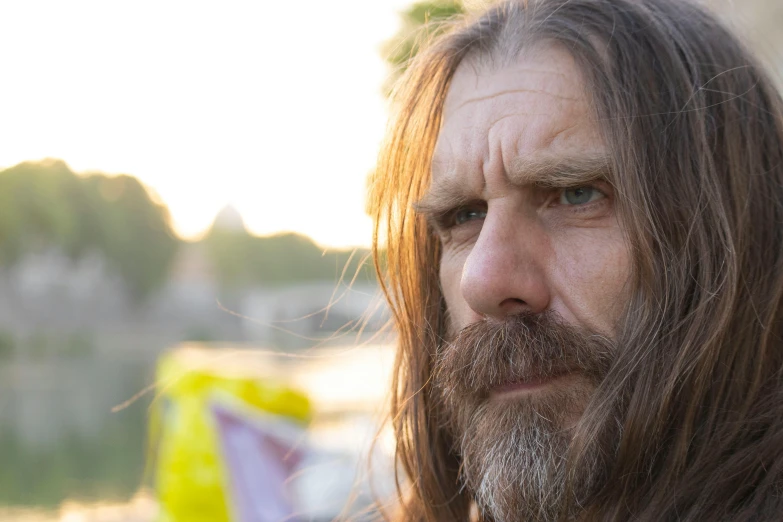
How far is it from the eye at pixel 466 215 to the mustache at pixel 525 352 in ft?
0.92

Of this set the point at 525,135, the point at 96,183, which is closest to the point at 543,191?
the point at 525,135

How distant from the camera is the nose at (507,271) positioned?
1519 millimetres

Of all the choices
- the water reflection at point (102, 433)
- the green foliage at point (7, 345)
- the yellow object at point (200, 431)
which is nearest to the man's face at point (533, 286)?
the water reflection at point (102, 433)

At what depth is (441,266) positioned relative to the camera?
1873 millimetres

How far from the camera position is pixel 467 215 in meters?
1.78

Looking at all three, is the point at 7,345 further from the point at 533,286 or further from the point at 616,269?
the point at 616,269

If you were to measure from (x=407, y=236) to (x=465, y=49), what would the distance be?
20.0 inches

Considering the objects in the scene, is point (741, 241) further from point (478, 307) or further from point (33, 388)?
point (33, 388)

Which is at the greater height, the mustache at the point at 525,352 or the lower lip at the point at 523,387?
the mustache at the point at 525,352

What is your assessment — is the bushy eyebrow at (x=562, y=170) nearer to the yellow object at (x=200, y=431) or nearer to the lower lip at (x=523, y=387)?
the lower lip at (x=523, y=387)

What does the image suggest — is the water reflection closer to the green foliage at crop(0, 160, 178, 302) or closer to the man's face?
the man's face

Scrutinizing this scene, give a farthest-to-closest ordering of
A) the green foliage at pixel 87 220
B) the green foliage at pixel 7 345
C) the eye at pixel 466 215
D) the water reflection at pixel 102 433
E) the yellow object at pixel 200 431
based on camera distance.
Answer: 1. the green foliage at pixel 87 220
2. the green foliage at pixel 7 345
3. the yellow object at pixel 200 431
4. the water reflection at pixel 102 433
5. the eye at pixel 466 215

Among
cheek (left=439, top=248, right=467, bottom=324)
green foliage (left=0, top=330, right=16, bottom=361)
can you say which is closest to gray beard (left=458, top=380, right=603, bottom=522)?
cheek (left=439, top=248, right=467, bottom=324)

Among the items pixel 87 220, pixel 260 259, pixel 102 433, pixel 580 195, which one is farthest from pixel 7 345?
pixel 580 195
